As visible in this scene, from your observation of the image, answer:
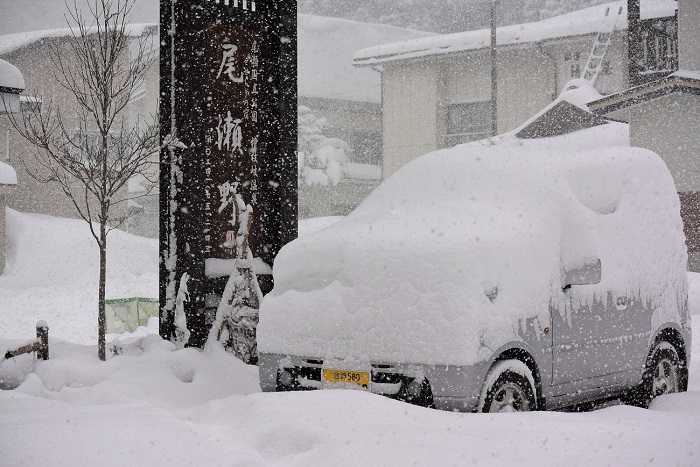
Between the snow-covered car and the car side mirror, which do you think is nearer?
the snow-covered car

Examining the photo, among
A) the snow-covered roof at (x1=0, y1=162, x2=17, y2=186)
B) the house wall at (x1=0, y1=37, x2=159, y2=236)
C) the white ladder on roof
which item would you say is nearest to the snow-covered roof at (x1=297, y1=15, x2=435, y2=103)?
the house wall at (x1=0, y1=37, x2=159, y2=236)

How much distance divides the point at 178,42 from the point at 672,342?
5.80 metres

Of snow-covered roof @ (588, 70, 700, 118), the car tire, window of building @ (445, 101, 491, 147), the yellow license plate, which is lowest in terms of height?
the car tire

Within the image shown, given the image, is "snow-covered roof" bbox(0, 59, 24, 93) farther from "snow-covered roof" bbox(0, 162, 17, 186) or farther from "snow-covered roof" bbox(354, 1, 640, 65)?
"snow-covered roof" bbox(354, 1, 640, 65)

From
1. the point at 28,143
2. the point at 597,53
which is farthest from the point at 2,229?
the point at 597,53

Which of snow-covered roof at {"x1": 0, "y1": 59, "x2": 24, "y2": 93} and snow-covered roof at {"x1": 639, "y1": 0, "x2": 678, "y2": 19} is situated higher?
→ snow-covered roof at {"x1": 639, "y1": 0, "x2": 678, "y2": 19}

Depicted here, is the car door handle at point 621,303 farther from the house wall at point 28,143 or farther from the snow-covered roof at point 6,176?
the house wall at point 28,143

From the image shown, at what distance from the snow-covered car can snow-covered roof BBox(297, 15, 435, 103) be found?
2704 cm

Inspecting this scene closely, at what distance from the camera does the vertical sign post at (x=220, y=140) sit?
838cm

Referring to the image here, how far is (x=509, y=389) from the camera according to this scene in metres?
5.16

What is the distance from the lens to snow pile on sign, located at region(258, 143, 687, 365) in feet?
16.1

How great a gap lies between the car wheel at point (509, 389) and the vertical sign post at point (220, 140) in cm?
422

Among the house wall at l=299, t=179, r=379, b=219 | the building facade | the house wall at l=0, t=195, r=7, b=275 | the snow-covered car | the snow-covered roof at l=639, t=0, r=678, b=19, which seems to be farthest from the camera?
the house wall at l=299, t=179, r=379, b=219

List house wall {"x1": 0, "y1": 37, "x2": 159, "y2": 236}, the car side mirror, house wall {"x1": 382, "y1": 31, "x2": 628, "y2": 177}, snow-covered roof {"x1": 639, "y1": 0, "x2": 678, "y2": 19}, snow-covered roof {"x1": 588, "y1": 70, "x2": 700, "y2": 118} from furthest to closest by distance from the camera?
1. house wall {"x1": 382, "y1": 31, "x2": 628, "y2": 177}
2. house wall {"x1": 0, "y1": 37, "x2": 159, "y2": 236}
3. snow-covered roof {"x1": 639, "y1": 0, "x2": 678, "y2": 19}
4. snow-covered roof {"x1": 588, "y1": 70, "x2": 700, "y2": 118}
5. the car side mirror
